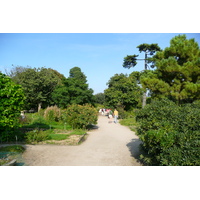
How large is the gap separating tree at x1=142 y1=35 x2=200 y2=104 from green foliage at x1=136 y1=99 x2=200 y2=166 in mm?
4499

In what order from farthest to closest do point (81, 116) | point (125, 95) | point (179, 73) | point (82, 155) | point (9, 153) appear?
1. point (125, 95)
2. point (81, 116)
3. point (179, 73)
4. point (82, 155)
5. point (9, 153)

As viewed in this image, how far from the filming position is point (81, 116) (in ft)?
32.4

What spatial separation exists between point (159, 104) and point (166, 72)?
468 centimetres

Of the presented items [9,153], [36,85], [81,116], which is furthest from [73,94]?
[9,153]

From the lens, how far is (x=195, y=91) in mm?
7969

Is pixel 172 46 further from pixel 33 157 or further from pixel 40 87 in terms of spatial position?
pixel 40 87

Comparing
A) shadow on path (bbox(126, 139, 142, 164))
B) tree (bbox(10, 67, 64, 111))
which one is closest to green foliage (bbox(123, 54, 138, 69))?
tree (bbox(10, 67, 64, 111))

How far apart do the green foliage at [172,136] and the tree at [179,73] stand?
4.50m

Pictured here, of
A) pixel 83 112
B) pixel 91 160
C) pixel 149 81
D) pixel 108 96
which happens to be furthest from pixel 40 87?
pixel 91 160

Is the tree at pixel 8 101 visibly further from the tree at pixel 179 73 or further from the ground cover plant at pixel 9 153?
the tree at pixel 179 73

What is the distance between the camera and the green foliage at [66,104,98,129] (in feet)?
32.5

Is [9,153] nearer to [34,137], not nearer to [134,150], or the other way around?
[34,137]

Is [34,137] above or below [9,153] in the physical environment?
above

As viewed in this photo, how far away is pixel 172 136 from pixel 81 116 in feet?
23.2
